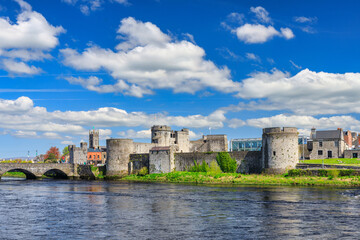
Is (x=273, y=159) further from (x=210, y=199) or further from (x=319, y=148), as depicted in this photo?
(x=210, y=199)

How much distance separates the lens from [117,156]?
6644cm

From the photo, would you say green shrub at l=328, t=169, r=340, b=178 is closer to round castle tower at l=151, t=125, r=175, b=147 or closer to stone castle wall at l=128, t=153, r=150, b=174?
stone castle wall at l=128, t=153, r=150, b=174

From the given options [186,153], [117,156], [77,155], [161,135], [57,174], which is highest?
[161,135]

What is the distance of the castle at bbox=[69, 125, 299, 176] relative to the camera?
5272 cm

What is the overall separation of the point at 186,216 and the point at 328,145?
46506 mm

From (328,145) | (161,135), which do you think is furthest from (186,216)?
(161,135)

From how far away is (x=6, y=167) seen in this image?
65750 millimetres

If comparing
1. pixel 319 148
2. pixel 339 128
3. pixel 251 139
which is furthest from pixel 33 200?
pixel 251 139

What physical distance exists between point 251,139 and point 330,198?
6630 cm

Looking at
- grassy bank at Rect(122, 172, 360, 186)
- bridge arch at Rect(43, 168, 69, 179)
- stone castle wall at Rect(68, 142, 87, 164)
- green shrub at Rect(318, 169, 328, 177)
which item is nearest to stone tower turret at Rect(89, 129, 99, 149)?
stone castle wall at Rect(68, 142, 87, 164)

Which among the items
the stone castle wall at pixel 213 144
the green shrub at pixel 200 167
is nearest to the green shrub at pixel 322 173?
the green shrub at pixel 200 167

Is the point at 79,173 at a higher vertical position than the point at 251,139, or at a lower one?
lower

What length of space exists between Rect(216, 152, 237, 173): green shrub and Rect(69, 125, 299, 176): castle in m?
0.68

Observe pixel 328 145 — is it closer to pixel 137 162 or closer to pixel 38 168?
pixel 137 162
